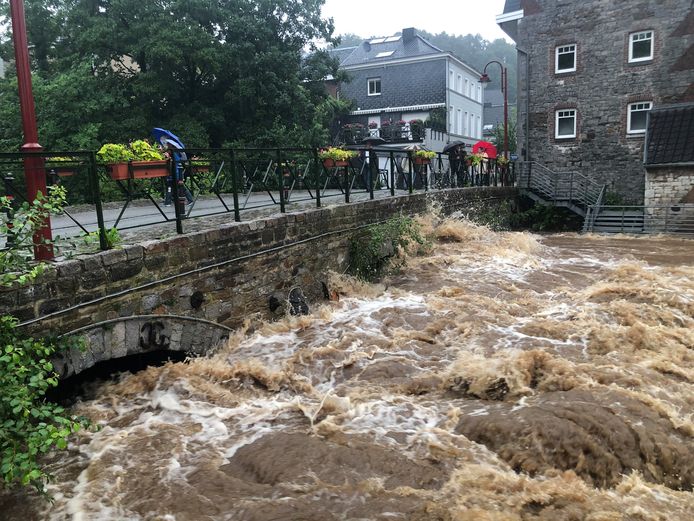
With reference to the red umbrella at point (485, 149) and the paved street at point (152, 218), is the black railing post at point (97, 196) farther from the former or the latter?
the red umbrella at point (485, 149)

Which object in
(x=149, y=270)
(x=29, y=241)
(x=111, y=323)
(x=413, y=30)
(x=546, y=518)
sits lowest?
(x=546, y=518)

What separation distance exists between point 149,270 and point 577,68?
21.9 metres

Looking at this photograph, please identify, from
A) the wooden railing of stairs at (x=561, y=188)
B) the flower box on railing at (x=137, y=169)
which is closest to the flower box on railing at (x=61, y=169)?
the flower box on railing at (x=137, y=169)

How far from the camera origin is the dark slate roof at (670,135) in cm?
1902

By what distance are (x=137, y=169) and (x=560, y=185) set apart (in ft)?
66.7

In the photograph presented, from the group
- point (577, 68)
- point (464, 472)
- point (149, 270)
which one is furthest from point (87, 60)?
point (464, 472)

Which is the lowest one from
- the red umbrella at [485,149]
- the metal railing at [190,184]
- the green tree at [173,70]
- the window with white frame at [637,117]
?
the metal railing at [190,184]

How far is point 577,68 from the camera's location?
2298 centimetres

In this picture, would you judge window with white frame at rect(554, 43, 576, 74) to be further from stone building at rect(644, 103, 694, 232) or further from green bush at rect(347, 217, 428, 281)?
green bush at rect(347, 217, 428, 281)

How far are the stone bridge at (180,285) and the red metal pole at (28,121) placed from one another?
0.28 metres

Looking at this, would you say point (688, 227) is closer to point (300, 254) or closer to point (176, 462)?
point (300, 254)

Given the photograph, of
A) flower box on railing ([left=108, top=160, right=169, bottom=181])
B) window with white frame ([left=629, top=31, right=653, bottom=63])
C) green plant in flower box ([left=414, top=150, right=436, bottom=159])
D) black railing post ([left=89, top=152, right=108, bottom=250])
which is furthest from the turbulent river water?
window with white frame ([left=629, top=31, right=653, bottom=63])

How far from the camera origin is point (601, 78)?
22609 mm

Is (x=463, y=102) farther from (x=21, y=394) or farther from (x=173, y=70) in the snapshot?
(x=21, y=394)
